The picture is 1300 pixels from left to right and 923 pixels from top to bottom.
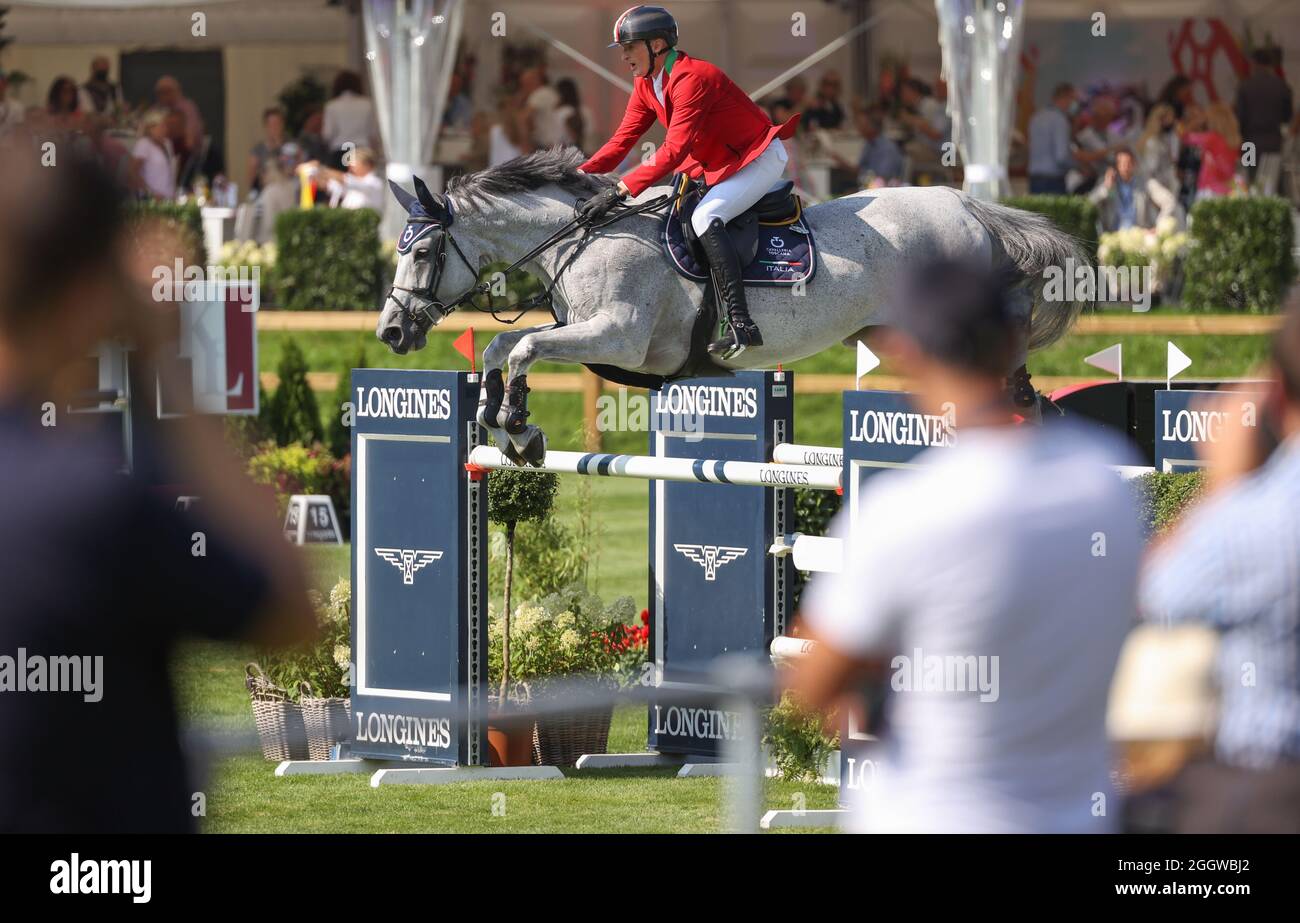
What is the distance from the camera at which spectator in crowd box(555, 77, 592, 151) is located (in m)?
17.9

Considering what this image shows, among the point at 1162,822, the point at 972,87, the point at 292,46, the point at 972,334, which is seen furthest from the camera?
the point at 292,46

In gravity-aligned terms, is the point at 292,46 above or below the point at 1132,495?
above

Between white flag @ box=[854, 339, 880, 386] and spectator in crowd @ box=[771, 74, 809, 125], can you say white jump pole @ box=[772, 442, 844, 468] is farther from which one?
spectator in crowd @ box=[771, 74, 809, 125]

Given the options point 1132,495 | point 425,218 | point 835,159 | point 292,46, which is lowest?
point 1132,495

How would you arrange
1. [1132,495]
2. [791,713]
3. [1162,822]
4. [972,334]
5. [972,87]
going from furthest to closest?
[972,87] < [791,713] < [1132,495] < [1162,822] < [972,334]

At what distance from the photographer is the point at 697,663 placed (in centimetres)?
799

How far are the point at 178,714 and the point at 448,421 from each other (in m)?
5.28

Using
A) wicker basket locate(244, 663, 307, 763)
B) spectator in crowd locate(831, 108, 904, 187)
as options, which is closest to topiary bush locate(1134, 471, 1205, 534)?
wicker basket locate(244, 663, 307, 763)

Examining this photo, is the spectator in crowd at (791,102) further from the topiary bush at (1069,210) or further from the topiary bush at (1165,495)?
the topiary bush at (1165,495)

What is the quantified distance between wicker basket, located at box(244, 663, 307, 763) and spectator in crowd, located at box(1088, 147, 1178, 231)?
10133 mm

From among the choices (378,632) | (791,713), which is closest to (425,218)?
(378,632)

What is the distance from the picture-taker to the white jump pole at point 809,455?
7.14m

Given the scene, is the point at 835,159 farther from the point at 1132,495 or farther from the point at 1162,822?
the point at 1162,822

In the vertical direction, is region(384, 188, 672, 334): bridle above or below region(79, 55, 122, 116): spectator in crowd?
below
